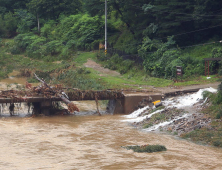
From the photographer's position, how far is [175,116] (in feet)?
66.7

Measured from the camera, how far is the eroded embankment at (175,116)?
18591 millimetres

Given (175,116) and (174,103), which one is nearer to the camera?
(175,116)

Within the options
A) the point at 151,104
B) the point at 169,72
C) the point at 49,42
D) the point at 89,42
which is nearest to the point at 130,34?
the point at 89,42

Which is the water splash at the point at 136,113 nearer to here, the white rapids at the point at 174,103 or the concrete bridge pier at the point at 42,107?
the white rapids at the point at 174,103

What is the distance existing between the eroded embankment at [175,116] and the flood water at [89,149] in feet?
3.23

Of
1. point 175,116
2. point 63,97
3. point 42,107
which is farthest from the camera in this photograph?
point 42,107

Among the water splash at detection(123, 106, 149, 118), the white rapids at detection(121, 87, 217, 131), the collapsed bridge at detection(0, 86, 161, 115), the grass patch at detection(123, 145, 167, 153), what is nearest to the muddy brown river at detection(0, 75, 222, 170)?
the grass patch at detection(123, 145, 167, 153)

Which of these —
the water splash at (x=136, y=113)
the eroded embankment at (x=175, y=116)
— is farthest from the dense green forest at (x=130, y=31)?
the water splash at (x=136, y=113)

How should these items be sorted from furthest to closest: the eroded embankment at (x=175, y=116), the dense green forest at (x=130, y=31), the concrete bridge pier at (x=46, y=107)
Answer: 1. the dense green forest at (x=130, y=31)
2. the concrete bridge pier at (x=46, y=107)
3. the eroded embankment at (x=175, y=116)

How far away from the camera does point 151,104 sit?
24.4m

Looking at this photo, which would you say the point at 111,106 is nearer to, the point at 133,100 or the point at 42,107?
the point at 133,100

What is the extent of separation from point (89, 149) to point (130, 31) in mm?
34410

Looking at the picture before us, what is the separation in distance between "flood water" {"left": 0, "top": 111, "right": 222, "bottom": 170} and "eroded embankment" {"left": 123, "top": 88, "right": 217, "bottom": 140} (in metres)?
0.98

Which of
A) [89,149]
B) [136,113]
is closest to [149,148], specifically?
[89,149]
